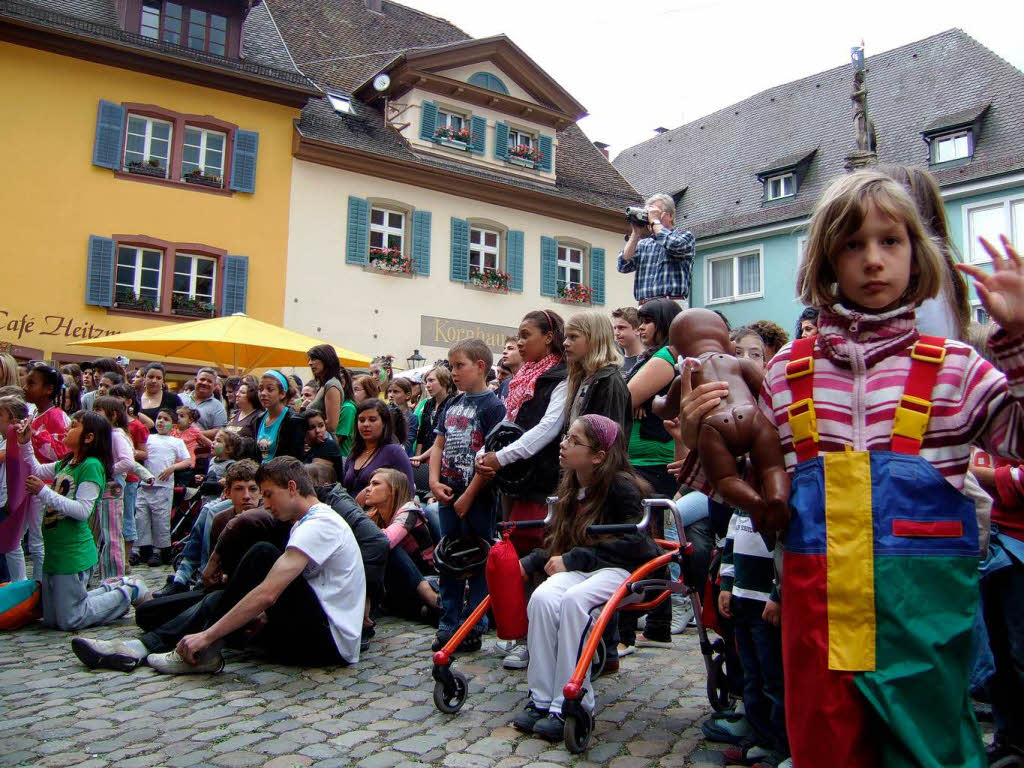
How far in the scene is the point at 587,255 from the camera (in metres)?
25.2

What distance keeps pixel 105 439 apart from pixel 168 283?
12.5 m

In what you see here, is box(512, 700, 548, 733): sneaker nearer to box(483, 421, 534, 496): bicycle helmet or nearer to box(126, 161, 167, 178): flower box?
box(483, 421, 534, 496): bicycle helmet

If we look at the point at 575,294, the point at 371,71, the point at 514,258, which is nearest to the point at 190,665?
the point at 514,258

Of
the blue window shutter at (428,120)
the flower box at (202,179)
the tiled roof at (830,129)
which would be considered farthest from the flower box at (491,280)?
the tiled roof at (830,129)

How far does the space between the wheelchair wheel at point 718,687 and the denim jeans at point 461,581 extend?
A: 5.66 feet

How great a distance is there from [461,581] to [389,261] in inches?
650

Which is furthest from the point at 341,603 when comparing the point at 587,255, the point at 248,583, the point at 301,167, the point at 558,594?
the point at 587,255

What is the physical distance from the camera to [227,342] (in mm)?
11938

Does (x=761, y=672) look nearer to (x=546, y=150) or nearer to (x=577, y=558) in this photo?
(x=577, y=558)

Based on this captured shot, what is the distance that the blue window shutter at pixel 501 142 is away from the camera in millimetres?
23844

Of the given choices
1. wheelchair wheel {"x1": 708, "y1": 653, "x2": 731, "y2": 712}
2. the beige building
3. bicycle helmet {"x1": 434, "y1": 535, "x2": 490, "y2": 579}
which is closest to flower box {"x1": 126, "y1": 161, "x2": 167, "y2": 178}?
the beige building

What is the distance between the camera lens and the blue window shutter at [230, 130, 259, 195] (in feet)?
63.2

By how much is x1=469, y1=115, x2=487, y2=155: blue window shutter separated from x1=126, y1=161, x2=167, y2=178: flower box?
8090 mm

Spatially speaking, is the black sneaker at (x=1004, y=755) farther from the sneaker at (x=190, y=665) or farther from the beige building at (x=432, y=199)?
the beige building at (x=432, y=199)
